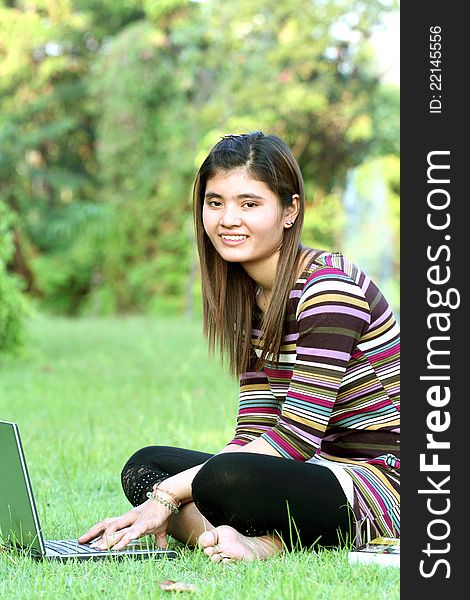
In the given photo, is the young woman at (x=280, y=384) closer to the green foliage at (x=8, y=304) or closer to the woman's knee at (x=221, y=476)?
the woman's knee at (x=221, y=476)

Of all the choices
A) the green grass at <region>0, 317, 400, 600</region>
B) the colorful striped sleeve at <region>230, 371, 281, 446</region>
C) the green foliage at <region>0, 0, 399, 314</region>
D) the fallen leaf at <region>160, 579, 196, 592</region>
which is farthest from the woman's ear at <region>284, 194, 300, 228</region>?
the green foliage at <region>0, 0, 399, 314</region>

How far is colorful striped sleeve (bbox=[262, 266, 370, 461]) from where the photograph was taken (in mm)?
2766

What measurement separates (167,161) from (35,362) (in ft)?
33.9

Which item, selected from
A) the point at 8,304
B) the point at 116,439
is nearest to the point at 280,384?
the point at 116,439

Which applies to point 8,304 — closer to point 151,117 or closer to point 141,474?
point 141,474

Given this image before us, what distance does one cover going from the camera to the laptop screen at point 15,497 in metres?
2.63

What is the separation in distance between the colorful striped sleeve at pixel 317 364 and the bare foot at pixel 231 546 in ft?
0.78

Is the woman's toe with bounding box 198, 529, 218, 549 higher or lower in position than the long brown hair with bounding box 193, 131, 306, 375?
lower

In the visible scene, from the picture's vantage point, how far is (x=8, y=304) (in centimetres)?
820

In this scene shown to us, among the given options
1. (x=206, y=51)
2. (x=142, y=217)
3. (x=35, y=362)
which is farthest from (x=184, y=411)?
(x=142, y=217)

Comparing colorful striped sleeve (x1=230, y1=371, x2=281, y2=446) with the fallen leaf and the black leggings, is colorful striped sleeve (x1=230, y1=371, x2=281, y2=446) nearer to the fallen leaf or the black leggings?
the black leggings

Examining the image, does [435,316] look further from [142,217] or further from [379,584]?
[142,217]

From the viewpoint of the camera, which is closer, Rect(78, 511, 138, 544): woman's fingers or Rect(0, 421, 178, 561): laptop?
Rect(0, 421, 178, 561): laptop

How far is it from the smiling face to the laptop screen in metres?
0.76
